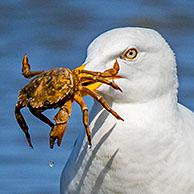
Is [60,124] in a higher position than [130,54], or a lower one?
lower

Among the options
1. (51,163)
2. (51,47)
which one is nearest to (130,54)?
(51,163)

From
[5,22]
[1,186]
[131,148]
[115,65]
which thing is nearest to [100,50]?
[115,65]

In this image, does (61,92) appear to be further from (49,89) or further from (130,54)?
(130,54)

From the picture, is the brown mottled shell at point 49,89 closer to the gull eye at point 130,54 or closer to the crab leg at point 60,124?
the crab leg at point 60,124

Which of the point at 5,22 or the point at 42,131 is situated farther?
the point at 5,22

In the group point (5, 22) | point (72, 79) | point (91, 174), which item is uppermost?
point (72, 79)

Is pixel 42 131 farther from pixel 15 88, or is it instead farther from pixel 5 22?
pixel 5 22

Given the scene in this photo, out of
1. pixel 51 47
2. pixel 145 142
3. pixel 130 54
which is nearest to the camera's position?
pixel 130 54
